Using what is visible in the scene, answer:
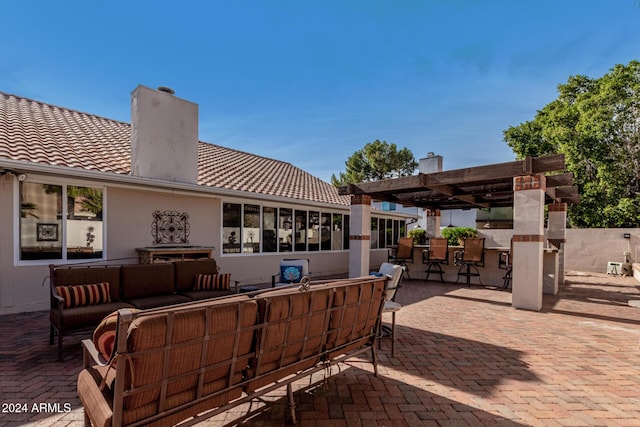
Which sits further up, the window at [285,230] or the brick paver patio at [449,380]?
the window at [285,230]

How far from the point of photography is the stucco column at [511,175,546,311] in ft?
20.7

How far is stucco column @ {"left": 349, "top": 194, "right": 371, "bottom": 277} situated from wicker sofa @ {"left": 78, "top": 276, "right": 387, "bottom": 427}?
602cm

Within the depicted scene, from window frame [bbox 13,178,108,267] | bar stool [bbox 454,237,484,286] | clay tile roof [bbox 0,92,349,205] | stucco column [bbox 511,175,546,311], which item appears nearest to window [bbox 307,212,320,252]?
clay tile roof [bbox 0,92,349,205]

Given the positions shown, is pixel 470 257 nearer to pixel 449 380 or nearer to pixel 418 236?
pixel 449 380

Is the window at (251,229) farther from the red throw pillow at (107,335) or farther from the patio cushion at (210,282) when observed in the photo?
the red throw pillow at (107,335)

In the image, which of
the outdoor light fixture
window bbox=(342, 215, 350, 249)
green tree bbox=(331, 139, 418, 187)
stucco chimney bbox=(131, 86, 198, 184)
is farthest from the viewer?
green tree bbox=(331, 139, 418, 187)

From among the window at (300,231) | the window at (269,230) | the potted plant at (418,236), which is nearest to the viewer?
the window at (269,230)

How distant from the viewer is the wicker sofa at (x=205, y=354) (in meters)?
1.63

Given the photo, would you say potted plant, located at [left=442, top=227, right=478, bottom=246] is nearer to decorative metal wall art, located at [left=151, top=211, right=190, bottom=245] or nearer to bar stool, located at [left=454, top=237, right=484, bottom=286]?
bar stool, located at [left=454, top=237, right=484, bottom=286]

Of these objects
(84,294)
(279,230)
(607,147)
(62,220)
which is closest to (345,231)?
(279,230)

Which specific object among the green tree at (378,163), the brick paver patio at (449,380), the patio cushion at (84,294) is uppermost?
the green tree at (378,163)

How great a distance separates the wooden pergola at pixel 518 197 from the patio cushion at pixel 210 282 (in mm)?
4158

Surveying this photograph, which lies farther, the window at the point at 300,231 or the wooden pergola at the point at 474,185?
the window at the point at 300,231

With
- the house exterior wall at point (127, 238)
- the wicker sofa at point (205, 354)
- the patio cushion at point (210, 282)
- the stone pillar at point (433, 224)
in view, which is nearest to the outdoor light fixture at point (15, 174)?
the house exterior wall at point (127, 238)
